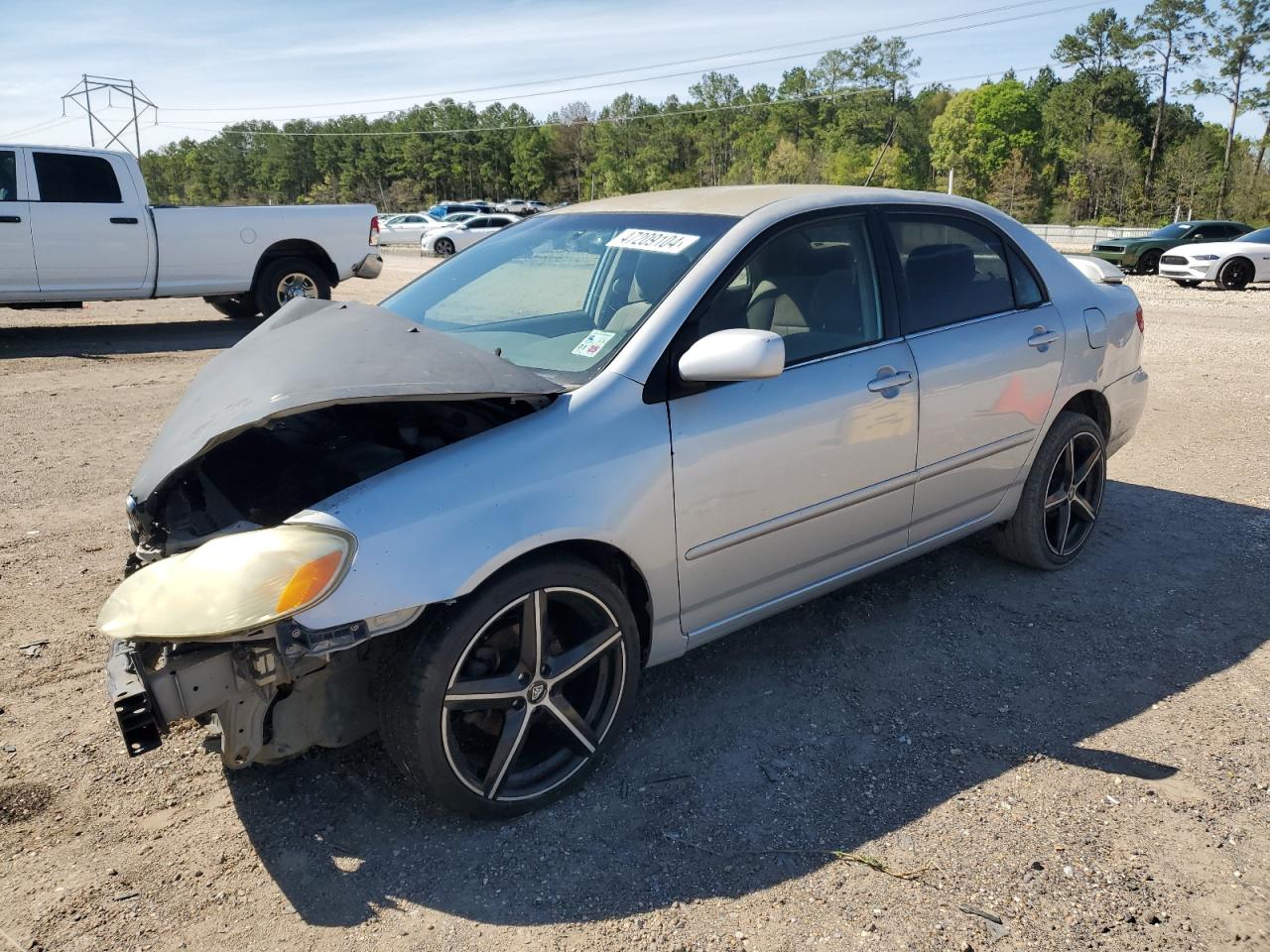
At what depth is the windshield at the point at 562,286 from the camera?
3.21 meters

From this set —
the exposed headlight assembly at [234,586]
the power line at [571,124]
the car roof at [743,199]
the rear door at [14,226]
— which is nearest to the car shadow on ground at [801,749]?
the exposed headlight assembly at [234,586]

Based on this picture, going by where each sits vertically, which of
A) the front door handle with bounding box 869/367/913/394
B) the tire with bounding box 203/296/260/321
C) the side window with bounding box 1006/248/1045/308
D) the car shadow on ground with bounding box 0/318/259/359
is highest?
the side window with bounding box 1006/248/1045/308

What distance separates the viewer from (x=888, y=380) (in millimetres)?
3533

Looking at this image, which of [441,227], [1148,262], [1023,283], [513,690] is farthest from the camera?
[441,227]

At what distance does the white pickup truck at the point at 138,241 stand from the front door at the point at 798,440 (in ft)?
31.7

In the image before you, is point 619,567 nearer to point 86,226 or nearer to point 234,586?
point 234,586

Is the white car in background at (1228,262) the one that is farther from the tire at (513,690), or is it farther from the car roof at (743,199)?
the tire at (513,690)

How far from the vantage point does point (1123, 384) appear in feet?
15.6

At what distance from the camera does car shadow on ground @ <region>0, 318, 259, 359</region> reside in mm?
10836

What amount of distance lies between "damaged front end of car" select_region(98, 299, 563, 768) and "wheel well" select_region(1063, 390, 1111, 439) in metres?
2.91

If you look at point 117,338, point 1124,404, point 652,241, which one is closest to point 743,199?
point 652,241

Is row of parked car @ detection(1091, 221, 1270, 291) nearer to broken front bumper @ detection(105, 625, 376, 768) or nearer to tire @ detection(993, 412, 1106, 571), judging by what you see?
tire @ detection(993, 412, 1106, 571)

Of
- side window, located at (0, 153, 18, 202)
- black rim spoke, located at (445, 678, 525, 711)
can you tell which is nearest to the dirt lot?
black rim spoke, located at (445, 678, 525, 711)

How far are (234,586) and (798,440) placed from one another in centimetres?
184
